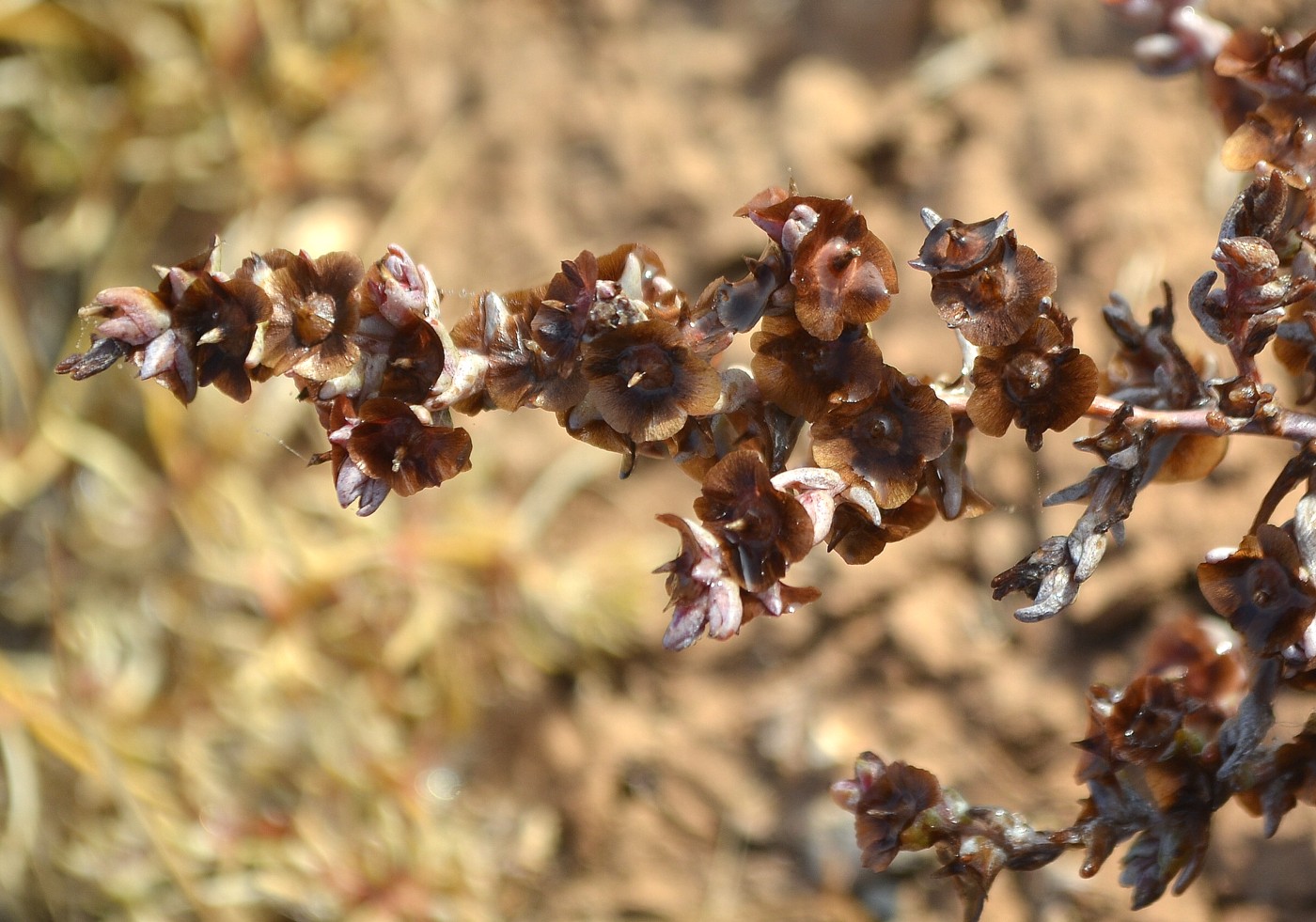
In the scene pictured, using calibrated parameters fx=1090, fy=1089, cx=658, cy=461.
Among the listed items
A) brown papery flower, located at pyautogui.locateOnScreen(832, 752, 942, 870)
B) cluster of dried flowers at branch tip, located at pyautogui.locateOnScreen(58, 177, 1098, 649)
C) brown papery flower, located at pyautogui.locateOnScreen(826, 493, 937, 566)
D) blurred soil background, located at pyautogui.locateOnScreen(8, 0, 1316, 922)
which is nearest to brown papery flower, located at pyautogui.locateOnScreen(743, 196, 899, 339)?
cluster of dried flowers at branch tip, located at pyautogui.locateOnScreen(58, 177, 1098, 649)

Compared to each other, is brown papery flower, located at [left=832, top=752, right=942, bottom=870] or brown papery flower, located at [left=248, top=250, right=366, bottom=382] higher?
brown papery flower, located at [left=248, top=250, right=366, bottom=382]

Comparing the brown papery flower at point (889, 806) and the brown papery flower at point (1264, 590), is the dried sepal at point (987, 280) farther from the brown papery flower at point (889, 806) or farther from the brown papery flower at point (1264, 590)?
the brown papery flower at point (889, 806)

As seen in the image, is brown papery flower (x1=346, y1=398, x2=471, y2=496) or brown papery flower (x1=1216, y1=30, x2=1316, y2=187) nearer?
brown papery flower (x1=346, y1=398, x2=471, y2=496)

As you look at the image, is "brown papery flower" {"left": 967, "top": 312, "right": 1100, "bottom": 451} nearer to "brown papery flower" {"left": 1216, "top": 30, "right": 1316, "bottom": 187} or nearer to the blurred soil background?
"brown papery flower" {"left": 1216, "top": 30, "right": 1316, "bottom": 187}

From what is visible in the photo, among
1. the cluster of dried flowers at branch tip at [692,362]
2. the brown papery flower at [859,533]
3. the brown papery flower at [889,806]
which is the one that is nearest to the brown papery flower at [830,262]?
the cluster of dried flowers at branch tip at [692,362]

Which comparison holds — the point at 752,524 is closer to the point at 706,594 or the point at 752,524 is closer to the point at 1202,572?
the point at 706,594

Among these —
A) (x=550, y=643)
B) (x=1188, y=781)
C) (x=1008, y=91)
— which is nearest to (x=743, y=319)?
(x=1188, y=781)
